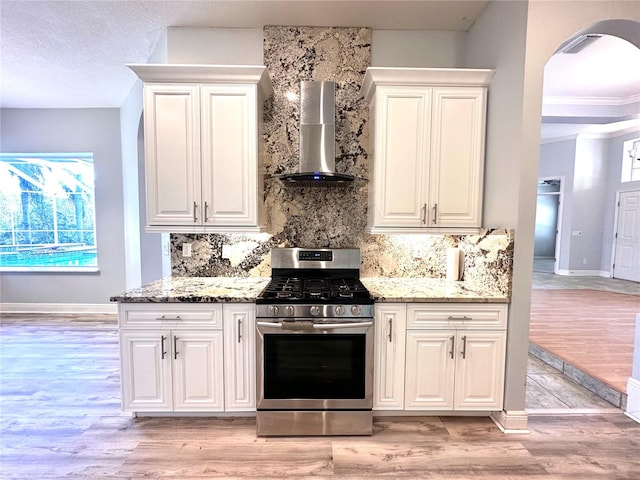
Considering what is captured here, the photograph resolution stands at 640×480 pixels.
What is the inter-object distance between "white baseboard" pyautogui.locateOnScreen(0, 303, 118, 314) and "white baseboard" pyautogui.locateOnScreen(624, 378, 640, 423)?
6.14 metres

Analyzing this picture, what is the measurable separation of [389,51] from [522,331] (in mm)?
2588

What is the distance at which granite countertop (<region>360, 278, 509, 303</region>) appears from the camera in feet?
7.60

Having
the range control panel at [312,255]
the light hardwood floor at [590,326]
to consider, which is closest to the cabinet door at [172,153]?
the range control panel at [312,255]

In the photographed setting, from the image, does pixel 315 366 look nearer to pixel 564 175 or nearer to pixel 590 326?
pixel 590 326

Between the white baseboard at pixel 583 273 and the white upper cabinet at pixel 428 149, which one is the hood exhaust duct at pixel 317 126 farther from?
the white baseboard at pixel 583 273

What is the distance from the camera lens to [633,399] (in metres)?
2.51

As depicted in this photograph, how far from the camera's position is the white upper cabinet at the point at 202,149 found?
2.51 m

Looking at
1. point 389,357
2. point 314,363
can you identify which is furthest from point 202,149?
point 389,357

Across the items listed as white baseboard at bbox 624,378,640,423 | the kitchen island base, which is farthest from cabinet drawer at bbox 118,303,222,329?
white baseboard at bbox 624,378,640,423

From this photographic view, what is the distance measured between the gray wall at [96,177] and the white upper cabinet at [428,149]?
13.9 feet

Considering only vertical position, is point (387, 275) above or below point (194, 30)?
below

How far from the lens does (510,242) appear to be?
226 centimetres

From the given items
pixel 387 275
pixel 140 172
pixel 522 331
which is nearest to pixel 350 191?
pixel 387 275

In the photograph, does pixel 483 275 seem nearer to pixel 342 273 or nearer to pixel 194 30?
pixel 342 273
